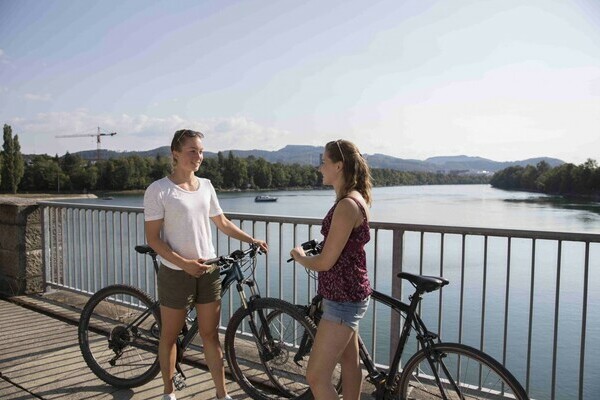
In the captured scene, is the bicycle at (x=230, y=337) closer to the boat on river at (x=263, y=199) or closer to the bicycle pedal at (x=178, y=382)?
the bicycle pedal at (x=178, y=382)


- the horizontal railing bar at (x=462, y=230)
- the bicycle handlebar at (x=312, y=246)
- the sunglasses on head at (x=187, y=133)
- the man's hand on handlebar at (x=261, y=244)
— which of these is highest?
the sunglasses on head at (x=187, y=133)

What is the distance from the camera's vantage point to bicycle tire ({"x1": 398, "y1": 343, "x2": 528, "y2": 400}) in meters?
2.42

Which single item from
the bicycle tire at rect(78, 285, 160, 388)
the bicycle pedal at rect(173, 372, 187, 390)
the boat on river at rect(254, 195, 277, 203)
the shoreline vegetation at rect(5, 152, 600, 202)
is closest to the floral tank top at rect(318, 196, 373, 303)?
the bicycle pedal at rect(173, 372, 187, 390)

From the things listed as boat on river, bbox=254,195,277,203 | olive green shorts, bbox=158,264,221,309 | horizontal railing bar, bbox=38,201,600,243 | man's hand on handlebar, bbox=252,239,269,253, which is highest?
horizontal railing bar, bbox=38,201,600,243

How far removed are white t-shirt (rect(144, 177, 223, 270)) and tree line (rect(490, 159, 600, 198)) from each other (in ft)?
233

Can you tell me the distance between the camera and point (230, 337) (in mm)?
3324

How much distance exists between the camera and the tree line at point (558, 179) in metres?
68.1

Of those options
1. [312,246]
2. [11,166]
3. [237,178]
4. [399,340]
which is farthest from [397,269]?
[11,166]

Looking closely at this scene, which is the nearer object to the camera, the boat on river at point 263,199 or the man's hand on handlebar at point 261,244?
the man's hand on handlebar at point 261,244

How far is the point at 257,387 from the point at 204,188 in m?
1.44

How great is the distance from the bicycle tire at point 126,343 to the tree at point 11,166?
8631 cm

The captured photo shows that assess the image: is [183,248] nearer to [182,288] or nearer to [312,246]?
[182,288]

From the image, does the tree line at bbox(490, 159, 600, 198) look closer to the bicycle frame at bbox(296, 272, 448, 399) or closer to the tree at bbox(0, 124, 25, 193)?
the bicycle frame at bbox(296, 272, 448, 399)

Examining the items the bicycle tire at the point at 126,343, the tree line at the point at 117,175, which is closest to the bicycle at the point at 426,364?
the bicycle tire at the point at 126,343
